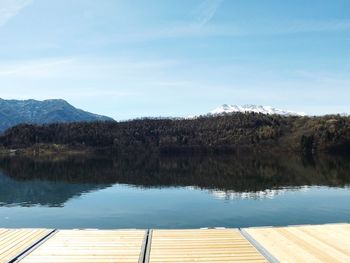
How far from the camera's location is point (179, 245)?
75.2 ft

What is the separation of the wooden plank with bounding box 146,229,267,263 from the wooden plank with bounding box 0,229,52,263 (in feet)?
20.5

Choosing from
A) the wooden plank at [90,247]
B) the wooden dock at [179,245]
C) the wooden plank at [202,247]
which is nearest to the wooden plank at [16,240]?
→ the wooden dock at [179,245]

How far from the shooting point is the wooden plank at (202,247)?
20.6m

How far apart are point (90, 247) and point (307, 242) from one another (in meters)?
10.9

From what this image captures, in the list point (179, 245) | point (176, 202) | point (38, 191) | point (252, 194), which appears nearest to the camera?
point (179, 245)

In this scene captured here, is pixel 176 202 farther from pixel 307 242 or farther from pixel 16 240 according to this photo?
pixel 307 242

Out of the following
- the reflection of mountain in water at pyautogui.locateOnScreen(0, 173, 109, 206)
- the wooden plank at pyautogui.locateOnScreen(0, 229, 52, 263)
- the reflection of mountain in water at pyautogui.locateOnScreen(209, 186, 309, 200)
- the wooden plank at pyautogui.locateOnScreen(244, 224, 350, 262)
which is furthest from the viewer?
the reflection of mountain in water at pyautogui.locateOnScreen(0, 173, 109, 206)

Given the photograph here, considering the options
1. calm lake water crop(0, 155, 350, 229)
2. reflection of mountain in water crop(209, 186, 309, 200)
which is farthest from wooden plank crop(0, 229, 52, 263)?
reflection of mountain in water crop(209, 186, 309, 200)

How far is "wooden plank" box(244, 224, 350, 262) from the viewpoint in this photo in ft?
68.5

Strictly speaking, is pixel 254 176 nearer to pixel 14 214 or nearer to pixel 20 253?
pixel 14 214

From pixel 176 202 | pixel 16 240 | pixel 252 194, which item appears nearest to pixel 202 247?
pixel 16 240

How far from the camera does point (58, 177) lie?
349 ft

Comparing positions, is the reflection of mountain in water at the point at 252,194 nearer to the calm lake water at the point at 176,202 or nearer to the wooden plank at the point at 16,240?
the calm lake water at the point at 176,202

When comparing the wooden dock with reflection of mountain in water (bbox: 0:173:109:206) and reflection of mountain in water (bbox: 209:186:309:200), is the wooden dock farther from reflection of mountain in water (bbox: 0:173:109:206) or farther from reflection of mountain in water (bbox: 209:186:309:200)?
reflection of mountain in water (bbox: 0:173:109:206)
